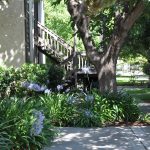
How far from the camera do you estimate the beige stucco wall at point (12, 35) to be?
60.6 ft

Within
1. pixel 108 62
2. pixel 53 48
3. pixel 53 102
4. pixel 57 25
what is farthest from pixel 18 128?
pixel 57 25

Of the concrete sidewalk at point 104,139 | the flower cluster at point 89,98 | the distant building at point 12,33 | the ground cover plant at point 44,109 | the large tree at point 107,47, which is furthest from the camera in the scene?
the distant building at point 12,33

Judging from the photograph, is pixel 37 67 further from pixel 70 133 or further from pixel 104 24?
pixel 70 133

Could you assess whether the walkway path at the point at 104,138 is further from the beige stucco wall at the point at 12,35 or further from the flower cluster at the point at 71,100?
the beige stucco wall at the point at 12,35

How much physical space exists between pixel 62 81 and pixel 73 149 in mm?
10985

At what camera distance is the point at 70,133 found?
10.4 metres

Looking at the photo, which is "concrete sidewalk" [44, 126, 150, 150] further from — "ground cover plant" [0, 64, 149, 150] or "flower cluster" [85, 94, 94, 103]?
"flower cluster" [85, 94, 94, 103]

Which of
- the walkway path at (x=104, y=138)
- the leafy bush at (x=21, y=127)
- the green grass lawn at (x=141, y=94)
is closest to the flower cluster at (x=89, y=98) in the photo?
the walkway path at (x=104, y=138)

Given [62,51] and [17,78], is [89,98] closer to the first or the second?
[17,78]

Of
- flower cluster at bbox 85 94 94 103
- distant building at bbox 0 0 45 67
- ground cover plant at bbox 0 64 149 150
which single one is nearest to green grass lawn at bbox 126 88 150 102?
ground cover plant at bbox 0 64 149 150

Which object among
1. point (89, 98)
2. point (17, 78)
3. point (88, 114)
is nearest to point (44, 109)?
point (88, 114)

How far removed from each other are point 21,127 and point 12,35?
36.1 feet

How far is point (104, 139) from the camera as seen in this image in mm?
9727

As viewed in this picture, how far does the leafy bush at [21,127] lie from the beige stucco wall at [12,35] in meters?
9.94
